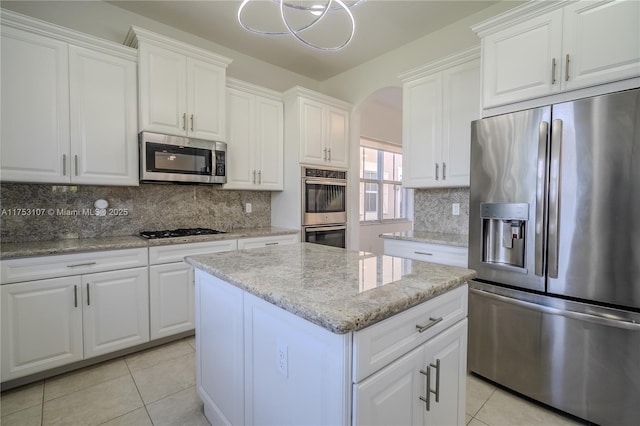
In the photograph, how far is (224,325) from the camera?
1.44m

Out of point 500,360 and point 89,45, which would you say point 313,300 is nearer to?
point 500,360

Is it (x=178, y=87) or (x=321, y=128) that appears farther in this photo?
(x=321, y=128)

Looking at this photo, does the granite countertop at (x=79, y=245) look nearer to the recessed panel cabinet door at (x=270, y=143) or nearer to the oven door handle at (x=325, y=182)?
the recessed panel cabinet door at (x=270, y=143)

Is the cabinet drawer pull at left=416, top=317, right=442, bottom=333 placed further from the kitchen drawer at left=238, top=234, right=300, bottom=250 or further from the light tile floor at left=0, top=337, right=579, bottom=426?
the kitchen drawer at left=238, top=234, right=300, bottom=250

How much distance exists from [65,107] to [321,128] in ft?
7.75

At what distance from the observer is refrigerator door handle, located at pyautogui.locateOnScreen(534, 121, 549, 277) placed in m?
1.73

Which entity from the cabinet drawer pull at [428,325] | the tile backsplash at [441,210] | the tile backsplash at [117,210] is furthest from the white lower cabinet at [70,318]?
the tile backsplash at [441,210]

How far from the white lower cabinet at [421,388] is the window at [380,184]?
4.13 metres

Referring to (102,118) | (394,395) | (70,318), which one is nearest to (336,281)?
(394,395)

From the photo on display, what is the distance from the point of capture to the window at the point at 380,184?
5484mm

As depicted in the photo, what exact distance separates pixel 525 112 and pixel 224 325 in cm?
211

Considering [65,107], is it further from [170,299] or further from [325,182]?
[325,182]

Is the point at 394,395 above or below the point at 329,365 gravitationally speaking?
below

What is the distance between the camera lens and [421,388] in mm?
1108
